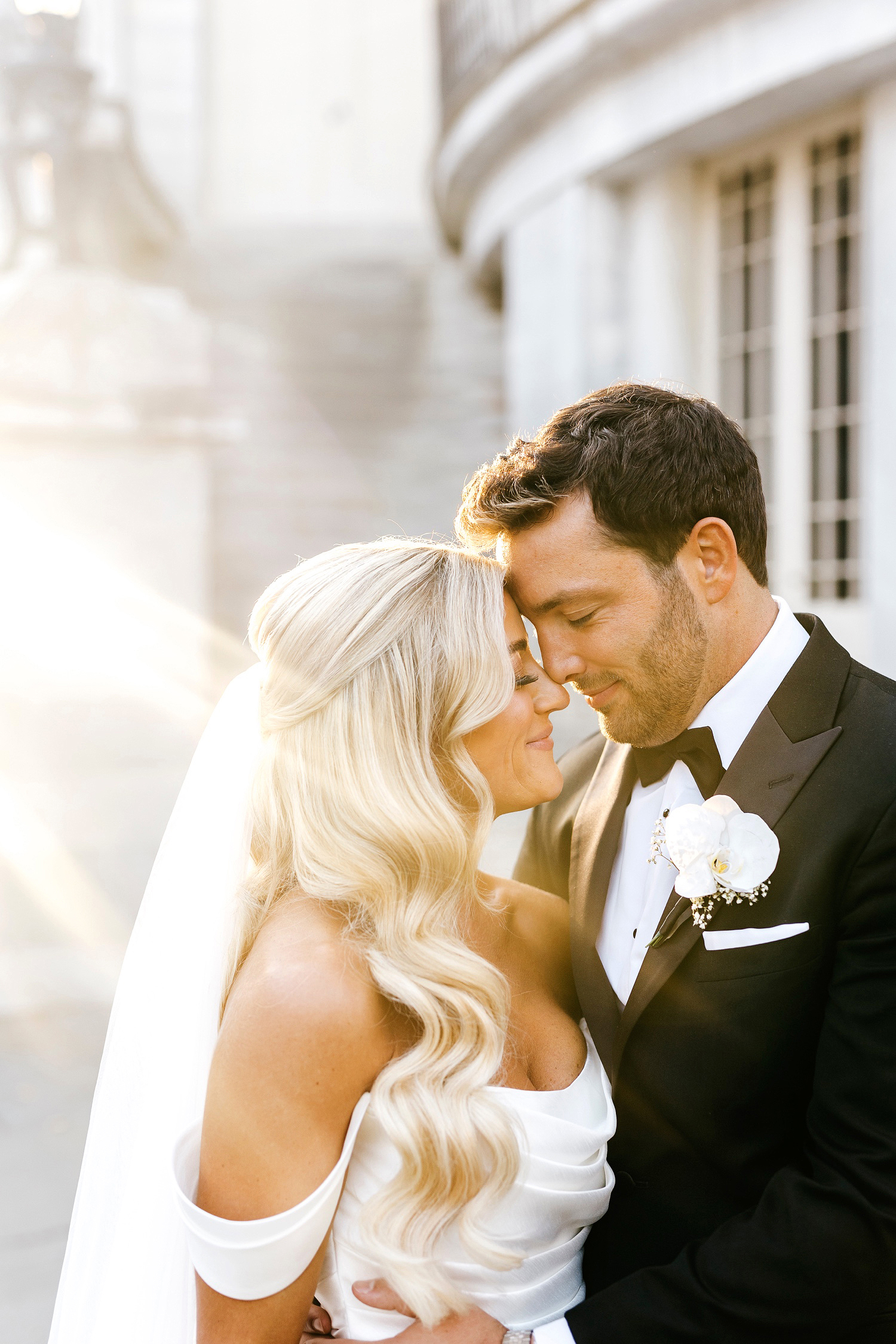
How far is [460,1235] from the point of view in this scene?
6.27ft

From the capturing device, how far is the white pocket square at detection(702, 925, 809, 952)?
1914mm

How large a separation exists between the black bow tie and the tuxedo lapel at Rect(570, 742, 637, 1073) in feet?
0.59

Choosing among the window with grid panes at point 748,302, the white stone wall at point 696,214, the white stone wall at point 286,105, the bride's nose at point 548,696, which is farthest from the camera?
the white stone wall at point 286,105

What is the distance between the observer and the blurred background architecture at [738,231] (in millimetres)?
5984

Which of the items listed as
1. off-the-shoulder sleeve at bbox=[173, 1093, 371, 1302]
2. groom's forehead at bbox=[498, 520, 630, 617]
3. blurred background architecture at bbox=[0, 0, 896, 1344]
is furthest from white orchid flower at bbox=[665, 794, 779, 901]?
blurred background architecture at bbox=[0, 0, 896, 1344]

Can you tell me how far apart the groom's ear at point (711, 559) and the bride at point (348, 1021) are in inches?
15.5

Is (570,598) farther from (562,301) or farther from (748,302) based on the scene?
(562,301)

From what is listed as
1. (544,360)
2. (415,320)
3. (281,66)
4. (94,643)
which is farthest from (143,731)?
(281,66)

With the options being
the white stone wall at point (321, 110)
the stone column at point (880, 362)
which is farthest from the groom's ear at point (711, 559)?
the white stone wall at point (321, 110)

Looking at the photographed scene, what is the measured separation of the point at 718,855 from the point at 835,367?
5.47m

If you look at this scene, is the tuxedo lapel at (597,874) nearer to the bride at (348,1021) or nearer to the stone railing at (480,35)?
the bride at (348,1021)

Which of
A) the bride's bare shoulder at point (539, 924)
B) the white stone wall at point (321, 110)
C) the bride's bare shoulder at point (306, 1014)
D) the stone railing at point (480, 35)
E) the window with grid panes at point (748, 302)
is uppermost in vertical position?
the white stone wall at point (321, 110)

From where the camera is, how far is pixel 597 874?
7.87 feet

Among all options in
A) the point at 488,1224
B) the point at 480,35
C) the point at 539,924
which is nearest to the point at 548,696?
the point at 539,924
